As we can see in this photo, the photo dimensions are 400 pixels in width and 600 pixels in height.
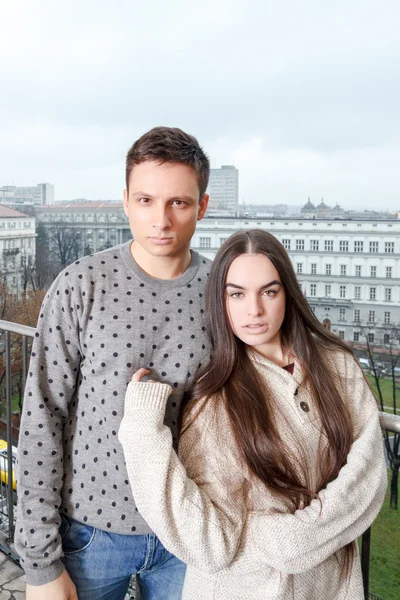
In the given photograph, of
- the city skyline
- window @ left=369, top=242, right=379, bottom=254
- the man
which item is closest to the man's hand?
the man

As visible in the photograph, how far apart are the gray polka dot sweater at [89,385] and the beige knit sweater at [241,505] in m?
0.08

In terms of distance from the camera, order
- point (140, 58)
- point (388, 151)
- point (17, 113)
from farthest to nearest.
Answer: point (388, 151) → point (17, 113) → point (140, 58)

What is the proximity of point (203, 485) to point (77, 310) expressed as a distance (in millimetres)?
349

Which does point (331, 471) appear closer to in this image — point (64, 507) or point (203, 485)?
point (203, 485)

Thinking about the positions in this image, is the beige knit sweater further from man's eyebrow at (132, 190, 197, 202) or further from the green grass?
the green grass

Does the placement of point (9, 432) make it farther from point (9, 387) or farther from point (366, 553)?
point (366, 553)

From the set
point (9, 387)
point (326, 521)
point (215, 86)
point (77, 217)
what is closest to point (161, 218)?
point (326, 521)

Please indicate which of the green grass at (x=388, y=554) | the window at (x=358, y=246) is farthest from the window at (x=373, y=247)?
the green grass at (x=388, y=554)

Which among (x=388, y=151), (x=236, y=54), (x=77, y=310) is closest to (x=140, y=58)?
(x=236, y=54)

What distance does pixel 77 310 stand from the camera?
2.94ft

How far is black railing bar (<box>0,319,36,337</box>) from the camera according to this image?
155 cm

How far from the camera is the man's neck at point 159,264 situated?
3.13 ft

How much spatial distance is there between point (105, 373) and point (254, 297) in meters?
0.28

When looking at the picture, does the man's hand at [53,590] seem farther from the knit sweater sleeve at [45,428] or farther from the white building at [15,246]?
the white building at [15,246]
